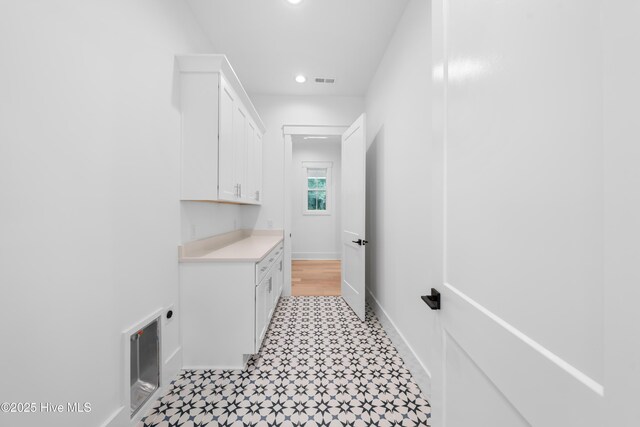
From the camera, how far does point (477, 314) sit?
67 cm

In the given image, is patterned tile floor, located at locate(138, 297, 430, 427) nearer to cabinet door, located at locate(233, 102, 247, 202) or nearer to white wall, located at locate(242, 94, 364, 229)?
cabinet door, located at locate(233, 102, 247, 202)

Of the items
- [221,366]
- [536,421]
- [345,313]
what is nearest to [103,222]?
[221,366]

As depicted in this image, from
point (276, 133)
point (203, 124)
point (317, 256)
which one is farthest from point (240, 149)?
point (317, 256)

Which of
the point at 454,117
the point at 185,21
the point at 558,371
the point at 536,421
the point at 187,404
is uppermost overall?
the point at 185,21

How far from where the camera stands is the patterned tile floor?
146 centimetres

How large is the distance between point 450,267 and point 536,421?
413 mm

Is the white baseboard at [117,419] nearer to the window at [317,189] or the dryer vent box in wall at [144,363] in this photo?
the dryer vent box in wall at [144,363]

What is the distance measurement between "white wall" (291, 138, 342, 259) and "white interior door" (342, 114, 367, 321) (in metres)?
2.72

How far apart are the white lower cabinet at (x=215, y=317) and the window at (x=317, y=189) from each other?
4180mm

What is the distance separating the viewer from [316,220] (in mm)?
6066

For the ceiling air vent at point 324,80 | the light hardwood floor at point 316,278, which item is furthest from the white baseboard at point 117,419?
→ the ceiling air vent at point 324,80

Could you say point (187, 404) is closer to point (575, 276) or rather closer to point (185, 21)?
point (575, 276)

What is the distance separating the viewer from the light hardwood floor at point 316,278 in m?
3.69

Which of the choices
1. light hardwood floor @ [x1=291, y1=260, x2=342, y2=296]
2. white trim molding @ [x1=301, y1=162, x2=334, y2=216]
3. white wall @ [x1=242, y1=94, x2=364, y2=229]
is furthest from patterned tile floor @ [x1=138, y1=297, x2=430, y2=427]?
white trim molding @ [x1=301, y1=162, x2=334, y2=216]
